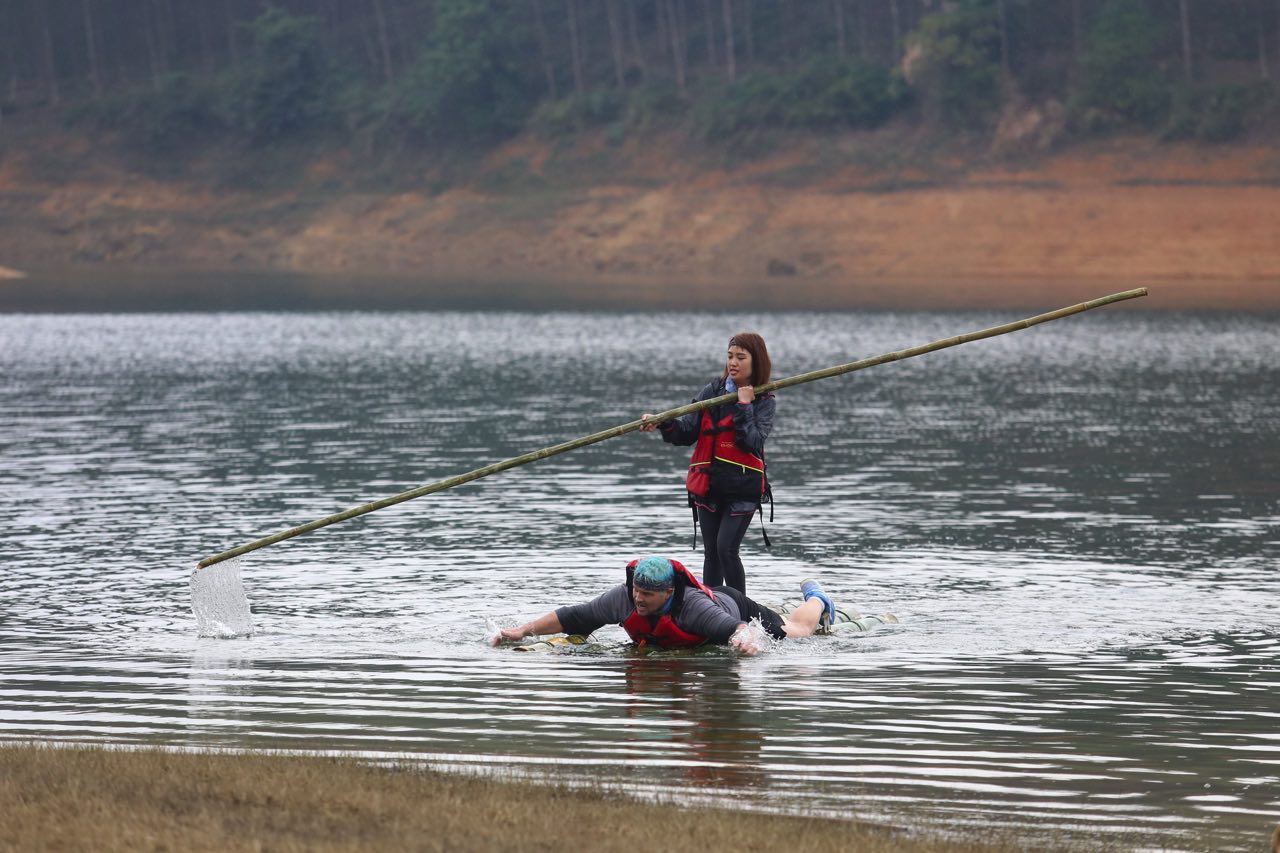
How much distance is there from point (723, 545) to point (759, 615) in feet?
1.88

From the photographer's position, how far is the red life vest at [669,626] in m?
11.0

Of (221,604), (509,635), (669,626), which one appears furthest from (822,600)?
(221,604)

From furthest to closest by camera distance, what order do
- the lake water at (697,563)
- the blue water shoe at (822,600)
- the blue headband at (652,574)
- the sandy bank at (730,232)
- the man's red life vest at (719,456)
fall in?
the sandy bank at (730,232) < the blue water shoe at (822,600) < the man's red life vest at (719,456) < the blue headband at (652,574) < the lake water at (697,563)

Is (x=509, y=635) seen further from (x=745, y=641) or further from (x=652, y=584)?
(x=745, y=641)

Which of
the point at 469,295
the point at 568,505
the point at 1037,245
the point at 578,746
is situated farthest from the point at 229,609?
the point at 1037,245

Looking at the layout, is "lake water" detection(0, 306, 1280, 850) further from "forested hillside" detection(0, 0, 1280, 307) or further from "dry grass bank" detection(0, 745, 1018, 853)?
"forested hillside" detection(0, 0, 1280, 307)

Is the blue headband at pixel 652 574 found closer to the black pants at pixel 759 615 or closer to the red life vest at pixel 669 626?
the red life vest at pixel 669 626

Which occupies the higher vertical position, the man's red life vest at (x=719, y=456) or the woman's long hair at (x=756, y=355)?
the woman's long hair at (x=756, y=355)

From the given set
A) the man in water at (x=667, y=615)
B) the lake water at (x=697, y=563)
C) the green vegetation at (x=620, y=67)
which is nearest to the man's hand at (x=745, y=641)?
the man in water at (x=667, y=615)

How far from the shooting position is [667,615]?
1102 centimetres

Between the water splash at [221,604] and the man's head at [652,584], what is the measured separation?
2731 millimetres

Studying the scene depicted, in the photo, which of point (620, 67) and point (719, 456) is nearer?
point (719, 456)

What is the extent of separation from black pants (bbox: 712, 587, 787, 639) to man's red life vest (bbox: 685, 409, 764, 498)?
72cm

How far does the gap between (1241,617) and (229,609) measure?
6870mm
